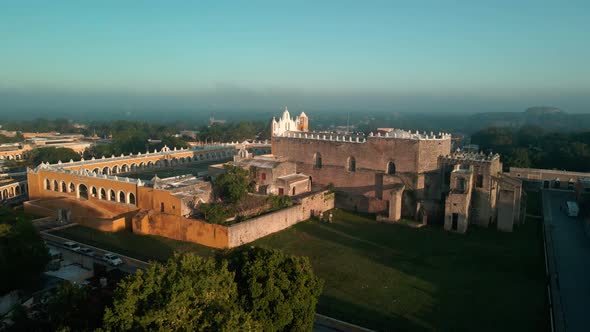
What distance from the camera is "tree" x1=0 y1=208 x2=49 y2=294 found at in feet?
50.9

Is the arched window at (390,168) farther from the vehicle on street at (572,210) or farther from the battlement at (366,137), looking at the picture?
the vehicle on street at (572,210)

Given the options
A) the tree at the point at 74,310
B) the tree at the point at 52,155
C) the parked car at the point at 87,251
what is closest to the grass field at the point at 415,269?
the parked car at the point at 87,251

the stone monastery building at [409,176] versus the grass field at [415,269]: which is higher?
the stone monastery building at [409,176]

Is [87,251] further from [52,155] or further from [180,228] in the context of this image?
[52,155]

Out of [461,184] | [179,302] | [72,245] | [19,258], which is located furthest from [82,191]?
[461,184]

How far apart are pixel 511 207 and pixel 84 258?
2036cm

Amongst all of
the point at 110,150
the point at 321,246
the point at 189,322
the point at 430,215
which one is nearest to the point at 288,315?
the point at 189,322

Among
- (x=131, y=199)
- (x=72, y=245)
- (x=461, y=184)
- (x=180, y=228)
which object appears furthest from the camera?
(x=131, y=199)

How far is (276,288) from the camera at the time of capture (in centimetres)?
1154

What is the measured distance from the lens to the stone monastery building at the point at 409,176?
2358 cm

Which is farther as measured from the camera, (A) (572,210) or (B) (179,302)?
(A) (572,210)

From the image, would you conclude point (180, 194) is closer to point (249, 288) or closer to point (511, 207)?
point (249, 288)

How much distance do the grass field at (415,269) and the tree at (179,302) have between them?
5.26 metres

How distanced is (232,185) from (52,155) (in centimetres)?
2947
